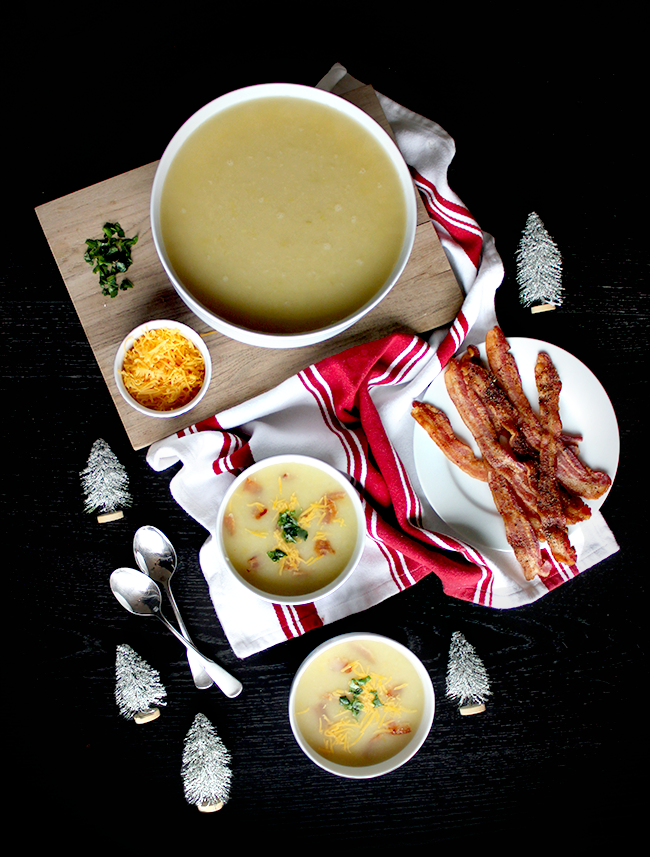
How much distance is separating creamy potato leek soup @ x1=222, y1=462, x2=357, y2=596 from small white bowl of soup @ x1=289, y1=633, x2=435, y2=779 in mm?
239

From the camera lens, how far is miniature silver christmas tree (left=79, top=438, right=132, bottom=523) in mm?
1721

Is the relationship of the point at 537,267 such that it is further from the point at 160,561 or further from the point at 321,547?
the point at 160,561

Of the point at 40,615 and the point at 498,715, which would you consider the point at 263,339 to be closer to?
the point at 40,615

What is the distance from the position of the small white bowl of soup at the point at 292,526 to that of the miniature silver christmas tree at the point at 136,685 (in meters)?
0.44

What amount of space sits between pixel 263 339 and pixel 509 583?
100cm

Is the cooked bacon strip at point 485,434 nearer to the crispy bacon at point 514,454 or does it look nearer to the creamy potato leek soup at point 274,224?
the crispy bacon at point 514,454

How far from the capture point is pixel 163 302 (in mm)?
1501

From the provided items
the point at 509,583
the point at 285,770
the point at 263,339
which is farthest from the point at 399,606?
the point at 263,339

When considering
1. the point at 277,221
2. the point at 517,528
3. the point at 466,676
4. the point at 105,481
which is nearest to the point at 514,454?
the point at 517,528

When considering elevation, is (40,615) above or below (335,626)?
above

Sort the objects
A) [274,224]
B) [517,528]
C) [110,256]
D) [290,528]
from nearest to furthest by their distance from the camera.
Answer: [274,224], [110,256], [290,528], [517,528]

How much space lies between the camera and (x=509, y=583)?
170 centimetres

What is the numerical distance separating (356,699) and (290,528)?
526 mm

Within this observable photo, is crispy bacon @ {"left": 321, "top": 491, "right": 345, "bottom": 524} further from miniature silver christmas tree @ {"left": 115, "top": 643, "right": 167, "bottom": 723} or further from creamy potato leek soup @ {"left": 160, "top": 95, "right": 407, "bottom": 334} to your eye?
miniature silver christmas tree @ {"left": 115, "top": 643, "right": 167, "bottom": 723}
